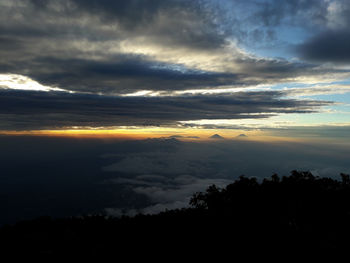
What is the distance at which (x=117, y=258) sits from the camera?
12.8 metres

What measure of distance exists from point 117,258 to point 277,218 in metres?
13.7

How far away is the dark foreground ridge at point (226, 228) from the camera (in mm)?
14125

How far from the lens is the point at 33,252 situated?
12.9 metres

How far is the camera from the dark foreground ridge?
46.3ft

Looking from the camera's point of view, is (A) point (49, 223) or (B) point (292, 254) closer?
(B) point (292, 254)

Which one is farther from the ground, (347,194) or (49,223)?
(347,194)

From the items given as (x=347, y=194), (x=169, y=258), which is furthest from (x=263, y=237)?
(x=347, y=194)

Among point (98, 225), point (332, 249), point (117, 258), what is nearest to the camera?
point (117, 258)

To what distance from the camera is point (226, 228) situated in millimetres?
18172

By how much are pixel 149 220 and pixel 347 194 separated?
18.4 meters

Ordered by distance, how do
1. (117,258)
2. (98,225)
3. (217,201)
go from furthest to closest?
(217,201)
(98,225)
(117,258)

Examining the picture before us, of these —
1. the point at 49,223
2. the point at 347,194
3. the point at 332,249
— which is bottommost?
the point at 49,223

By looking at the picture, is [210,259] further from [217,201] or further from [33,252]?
[217,201]

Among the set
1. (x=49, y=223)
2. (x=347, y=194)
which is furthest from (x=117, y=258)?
(x=347, y=194)
